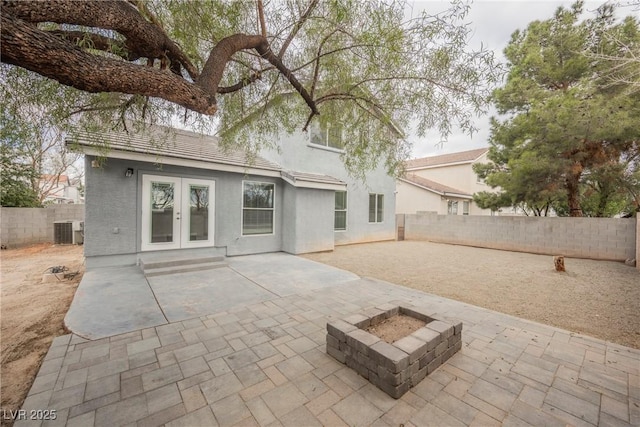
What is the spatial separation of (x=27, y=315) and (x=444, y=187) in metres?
20.3

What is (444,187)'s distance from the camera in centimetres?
1861

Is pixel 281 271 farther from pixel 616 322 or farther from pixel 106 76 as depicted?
pixel 616 322

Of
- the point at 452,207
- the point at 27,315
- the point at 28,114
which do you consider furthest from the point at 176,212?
the point at 452,207

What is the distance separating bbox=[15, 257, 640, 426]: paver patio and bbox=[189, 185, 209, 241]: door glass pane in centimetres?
424

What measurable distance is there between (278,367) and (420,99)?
4.54 m

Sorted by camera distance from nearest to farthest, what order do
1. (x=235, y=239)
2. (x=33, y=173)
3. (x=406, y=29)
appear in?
(x=406, y=29) → (x=235, y=239) → (x=33, y=173)

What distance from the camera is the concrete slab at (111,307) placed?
3.47 m

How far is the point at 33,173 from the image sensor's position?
10.9m

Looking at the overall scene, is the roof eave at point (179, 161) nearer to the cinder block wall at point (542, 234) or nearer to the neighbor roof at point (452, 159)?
the cinder block wall at point (542, 234)

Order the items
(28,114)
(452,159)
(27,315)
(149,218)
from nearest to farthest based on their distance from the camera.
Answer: (28,114) → (27,315) → (149,218) → (452,159)

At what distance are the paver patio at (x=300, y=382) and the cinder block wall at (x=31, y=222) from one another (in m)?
10.5

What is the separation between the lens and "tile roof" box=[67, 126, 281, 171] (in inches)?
206

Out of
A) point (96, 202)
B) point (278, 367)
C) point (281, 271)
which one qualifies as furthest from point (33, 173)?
point (278, 367)

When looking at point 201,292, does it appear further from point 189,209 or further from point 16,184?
point 16,184
